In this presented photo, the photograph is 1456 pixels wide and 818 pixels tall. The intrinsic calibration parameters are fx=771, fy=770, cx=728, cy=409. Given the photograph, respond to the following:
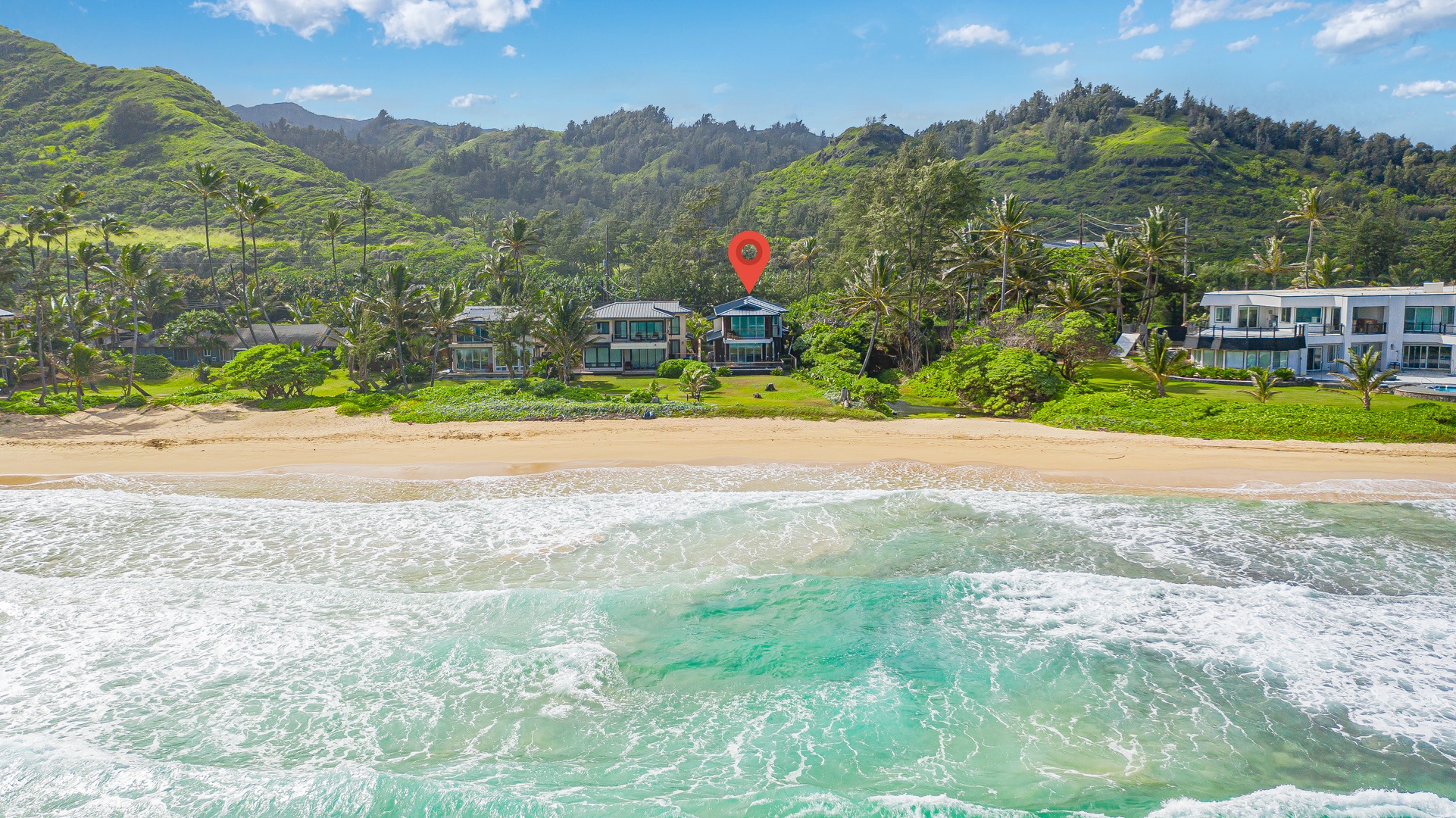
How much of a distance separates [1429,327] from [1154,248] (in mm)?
15339

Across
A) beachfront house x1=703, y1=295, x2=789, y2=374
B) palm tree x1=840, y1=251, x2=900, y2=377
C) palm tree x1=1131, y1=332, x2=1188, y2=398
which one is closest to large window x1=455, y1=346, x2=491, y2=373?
beachfront house x1=703, y1=295, x2=789, y2=374

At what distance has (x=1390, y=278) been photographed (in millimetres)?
66688

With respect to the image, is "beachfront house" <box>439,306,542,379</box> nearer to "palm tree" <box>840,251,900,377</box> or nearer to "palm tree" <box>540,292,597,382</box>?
"palm tree" <box>540,292,597,382</box>

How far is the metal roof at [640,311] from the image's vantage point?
5300 cm

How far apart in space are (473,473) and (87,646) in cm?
1348

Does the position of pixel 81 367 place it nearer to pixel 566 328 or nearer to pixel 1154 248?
pixel 566 328

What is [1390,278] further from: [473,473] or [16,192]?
[16,192]

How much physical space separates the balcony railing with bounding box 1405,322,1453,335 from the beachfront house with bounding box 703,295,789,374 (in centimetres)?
3662

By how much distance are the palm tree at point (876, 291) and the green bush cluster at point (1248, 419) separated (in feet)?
34.0

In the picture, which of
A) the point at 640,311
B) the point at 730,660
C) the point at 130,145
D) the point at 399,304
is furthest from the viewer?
the point at 130,145

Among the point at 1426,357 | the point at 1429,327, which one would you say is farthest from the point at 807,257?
the point at 1426,357

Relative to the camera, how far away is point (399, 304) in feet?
141

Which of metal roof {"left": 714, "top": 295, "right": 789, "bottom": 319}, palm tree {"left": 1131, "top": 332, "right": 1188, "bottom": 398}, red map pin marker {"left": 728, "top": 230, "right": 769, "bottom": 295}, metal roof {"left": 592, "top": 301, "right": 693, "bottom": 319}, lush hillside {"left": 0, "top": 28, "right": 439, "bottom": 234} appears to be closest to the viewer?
palm tree {"left": 1131, "top": 332, "right": 1188, "bottom": 398}

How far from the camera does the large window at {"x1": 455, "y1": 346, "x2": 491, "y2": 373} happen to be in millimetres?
52562
